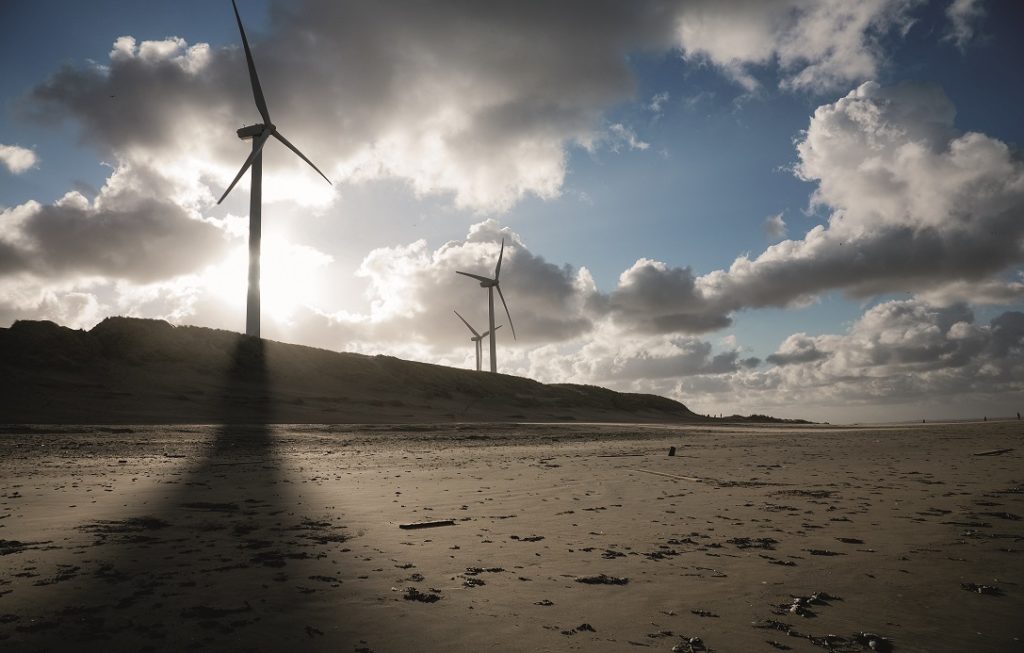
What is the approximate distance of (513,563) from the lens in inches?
220

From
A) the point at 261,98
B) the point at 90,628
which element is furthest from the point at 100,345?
the point at 90,628

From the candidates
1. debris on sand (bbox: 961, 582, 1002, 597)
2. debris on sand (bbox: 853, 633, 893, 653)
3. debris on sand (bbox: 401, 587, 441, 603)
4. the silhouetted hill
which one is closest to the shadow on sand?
debris on sand (bbox: 401, 587, 441, 603)

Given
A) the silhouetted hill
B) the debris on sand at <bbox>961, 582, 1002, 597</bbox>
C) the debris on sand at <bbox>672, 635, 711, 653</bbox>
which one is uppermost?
the silhouetted hill

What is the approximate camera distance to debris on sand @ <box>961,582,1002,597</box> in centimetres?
473

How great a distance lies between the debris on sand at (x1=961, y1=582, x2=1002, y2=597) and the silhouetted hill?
116ft

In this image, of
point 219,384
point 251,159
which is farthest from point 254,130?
point 219,384

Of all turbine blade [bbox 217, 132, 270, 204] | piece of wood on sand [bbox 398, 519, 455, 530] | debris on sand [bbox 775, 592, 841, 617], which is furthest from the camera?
turbine blade [bbox 217, 132, 270, 204]

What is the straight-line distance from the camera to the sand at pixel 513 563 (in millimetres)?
3871

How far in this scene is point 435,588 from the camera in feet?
15.6

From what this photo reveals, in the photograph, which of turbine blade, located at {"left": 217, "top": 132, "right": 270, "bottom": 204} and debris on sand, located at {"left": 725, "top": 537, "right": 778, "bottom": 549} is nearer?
debris on sand, located at {"left": 725, "top": 537, "right": 778, "bottom": 549}

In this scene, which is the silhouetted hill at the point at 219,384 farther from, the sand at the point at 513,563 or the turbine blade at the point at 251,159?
the sand at the point at 513,563

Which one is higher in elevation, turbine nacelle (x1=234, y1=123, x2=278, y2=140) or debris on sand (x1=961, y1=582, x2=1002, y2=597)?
turbine nacelle (x1=234, y1=123, x2=278, y2=140)

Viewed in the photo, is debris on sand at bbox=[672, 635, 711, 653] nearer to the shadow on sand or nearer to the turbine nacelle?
the shadow on sand

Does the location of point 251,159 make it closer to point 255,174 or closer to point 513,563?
point 255,174
